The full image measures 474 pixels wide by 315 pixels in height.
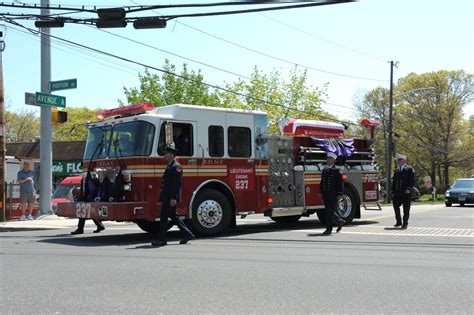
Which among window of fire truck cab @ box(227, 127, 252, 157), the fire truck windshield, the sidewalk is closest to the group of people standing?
window of fire truck cab @ box(227, 127, 252, 157)

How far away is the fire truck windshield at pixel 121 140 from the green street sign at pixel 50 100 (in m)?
5.35

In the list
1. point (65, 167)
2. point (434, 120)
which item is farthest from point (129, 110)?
point (434, 120)

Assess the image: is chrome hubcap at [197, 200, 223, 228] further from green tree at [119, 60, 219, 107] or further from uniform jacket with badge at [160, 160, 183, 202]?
green tree at [119, 60, 219, 107]

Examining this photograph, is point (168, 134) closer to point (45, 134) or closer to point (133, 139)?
point (133, 139)

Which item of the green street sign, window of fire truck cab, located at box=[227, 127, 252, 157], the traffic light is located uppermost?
the green street sign

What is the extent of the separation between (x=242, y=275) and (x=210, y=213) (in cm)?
453

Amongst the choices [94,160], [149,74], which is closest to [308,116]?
[149,74]

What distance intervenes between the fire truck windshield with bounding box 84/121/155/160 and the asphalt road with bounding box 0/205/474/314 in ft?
5.94

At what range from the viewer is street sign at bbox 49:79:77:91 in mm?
16675

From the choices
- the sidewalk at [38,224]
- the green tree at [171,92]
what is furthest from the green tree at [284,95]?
the sidewalk at [38,224]

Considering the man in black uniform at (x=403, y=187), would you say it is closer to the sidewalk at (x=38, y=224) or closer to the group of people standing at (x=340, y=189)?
the group of people standing at (x=340, y=189)

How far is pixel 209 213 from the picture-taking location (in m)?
11.2

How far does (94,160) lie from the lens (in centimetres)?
1148

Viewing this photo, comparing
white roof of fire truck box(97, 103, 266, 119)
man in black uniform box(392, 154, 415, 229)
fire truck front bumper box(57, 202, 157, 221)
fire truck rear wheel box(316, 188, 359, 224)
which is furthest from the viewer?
fire truck rear wheel box(316, 188, 359, 224)
